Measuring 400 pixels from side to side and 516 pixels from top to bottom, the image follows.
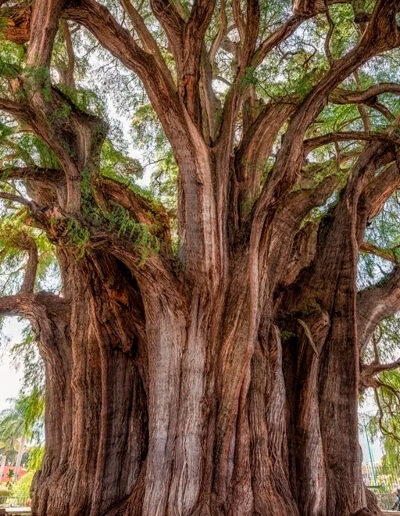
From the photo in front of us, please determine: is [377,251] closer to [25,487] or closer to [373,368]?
[373,368]

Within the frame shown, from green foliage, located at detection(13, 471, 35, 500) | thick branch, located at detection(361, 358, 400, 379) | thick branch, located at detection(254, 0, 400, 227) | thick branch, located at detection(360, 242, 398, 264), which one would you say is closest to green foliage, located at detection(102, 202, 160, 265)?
thick branch, located at detection(254, 0, 400, 227)

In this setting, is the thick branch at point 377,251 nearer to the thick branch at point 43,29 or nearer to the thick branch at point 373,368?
the thick branch at point 373,368

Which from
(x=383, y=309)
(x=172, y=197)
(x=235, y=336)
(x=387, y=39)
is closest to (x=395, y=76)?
(x=387, y=39)

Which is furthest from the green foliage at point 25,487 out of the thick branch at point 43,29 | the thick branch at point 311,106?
the thick branch at point 43,29

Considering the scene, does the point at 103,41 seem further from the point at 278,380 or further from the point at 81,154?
the point at 278,380

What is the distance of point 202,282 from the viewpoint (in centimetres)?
345

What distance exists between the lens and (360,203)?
4.42 meters

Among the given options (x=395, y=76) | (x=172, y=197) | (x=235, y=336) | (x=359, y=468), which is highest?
(x=395, y=76)

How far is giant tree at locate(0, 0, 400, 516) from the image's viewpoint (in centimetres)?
307

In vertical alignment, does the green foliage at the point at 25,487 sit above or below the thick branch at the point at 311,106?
below

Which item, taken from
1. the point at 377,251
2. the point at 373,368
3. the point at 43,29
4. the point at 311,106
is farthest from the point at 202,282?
the point at 377,251

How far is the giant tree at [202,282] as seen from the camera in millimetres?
3074

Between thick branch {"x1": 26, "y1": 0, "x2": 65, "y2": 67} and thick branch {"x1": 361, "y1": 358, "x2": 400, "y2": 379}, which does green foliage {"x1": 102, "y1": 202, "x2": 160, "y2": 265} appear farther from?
thick branch {"x1": 361, "y1": 358, "x2": 400, "y2": 379}

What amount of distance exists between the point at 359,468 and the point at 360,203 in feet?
8.34
